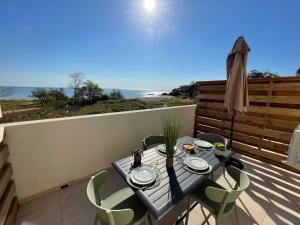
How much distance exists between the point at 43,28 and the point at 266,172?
7163 millimetres

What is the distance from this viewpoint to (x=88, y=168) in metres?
2.37

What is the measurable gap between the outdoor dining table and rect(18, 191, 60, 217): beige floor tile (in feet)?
4.11

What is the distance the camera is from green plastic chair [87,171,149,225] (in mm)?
908

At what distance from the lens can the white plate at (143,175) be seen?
1.19m

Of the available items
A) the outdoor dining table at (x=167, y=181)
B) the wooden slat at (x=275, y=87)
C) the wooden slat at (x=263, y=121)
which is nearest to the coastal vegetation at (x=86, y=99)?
the wooden slat at (x=263, y=121)

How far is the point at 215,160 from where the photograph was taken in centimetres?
164

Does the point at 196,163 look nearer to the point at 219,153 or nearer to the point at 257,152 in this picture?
the point at 219,153

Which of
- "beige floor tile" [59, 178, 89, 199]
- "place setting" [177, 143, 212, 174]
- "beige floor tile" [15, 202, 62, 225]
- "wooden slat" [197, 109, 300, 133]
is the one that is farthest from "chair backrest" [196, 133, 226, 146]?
"beige floor tile" [15, 202, 62, 225]

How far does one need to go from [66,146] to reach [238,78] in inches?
124

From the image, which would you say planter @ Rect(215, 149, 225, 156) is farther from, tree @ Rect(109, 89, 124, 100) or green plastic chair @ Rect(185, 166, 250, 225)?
tree @ Rect(109, 89, 124, 100)

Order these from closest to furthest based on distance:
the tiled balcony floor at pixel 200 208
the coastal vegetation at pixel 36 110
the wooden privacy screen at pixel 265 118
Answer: the tiled balcony floor at pixel 200 208, the coastal vegetation at pixel 36 110, the wooden privacy screen at pixel 265 118

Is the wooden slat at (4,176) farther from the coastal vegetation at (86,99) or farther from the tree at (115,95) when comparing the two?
the tree at (115,95)

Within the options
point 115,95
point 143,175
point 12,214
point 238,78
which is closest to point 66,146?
point 12,214

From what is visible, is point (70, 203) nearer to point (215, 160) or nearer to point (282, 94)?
point (215, 160)
